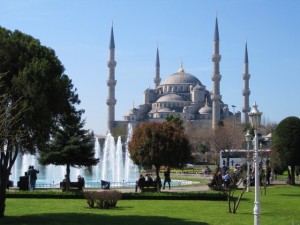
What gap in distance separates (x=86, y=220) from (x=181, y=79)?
123080 millimetres

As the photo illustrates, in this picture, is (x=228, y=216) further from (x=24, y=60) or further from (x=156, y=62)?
(x=156, y=62)

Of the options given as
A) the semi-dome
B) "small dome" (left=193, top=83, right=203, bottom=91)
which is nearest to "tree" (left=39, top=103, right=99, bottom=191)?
the semi-dome

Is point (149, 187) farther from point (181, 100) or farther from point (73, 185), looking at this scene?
point (181, 100)

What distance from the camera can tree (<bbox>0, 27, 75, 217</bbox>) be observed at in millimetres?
14604

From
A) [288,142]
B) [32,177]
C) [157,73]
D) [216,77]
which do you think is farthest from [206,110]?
[32,177]

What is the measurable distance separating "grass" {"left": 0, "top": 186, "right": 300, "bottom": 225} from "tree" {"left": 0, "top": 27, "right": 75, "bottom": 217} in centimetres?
160

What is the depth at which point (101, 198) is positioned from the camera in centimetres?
1755

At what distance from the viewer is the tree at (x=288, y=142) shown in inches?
1266

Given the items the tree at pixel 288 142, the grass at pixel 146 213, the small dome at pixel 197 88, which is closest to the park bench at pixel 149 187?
the grass at pixel 146 213

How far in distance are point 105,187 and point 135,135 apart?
159 inches

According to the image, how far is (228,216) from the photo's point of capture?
16.1 m

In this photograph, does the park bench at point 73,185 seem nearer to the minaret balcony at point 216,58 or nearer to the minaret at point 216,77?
the minaret at point 216,77

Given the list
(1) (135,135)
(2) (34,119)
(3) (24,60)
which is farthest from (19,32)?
(1) (135,135)

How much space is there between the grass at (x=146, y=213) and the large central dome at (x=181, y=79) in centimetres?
11509
